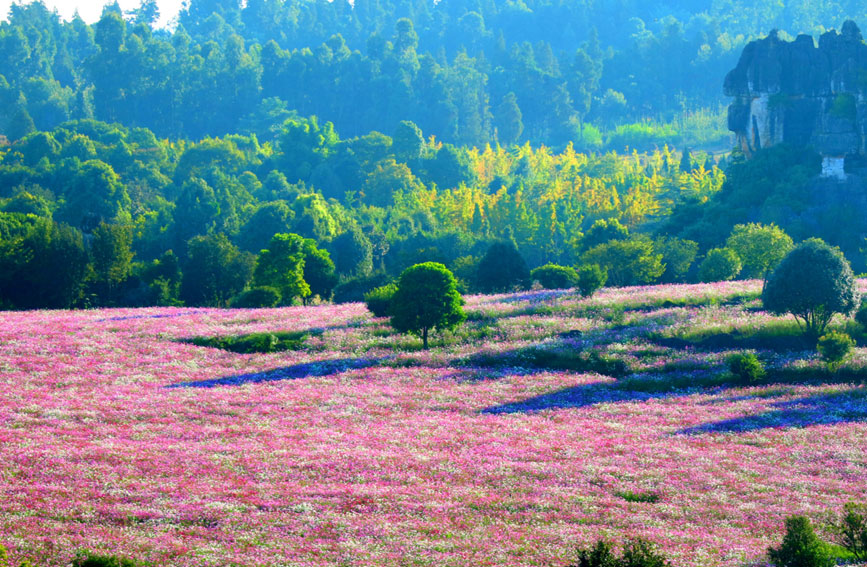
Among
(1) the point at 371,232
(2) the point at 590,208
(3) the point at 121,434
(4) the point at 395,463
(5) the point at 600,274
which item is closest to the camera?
(4) the point at 395,463

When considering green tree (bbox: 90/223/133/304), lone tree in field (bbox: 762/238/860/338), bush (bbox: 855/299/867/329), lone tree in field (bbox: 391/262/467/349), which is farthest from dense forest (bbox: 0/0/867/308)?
lone tree in field (bbox: 762/238/860/338)

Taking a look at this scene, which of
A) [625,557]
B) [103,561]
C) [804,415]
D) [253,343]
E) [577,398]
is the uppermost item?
[253,343]

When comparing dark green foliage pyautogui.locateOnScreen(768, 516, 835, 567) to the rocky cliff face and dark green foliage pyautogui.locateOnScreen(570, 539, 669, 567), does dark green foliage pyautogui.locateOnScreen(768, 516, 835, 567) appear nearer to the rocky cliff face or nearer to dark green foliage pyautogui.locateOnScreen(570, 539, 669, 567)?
dark green foliage pyautogui.locateOnScreen(570, 539, 669, 567)

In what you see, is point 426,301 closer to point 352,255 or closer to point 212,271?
point 212,271

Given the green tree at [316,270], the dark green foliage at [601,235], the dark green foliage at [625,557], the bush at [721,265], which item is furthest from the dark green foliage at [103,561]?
the dark green foliage at [601,235]

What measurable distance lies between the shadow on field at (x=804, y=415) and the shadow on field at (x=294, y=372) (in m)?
18.6

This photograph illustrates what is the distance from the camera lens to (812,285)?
5103 centimetres

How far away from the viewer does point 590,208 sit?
120m

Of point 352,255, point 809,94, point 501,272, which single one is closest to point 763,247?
point 501,272

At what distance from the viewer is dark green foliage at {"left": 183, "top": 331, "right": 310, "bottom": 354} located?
172ft

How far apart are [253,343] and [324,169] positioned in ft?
305

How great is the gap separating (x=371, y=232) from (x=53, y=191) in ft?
160

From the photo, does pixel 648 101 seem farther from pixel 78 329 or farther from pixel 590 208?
pixel 78 329

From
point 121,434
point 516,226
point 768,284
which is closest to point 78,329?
point 121,434
